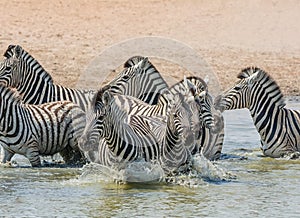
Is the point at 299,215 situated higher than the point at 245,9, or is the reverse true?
the point at 245,9

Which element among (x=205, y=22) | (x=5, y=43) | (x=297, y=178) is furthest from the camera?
(x=205, y=22)

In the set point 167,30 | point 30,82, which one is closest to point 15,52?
point 30,82

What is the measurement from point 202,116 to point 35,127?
185 cm

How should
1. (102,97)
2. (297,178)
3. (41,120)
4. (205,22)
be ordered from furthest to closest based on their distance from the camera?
(205,22) < (41,120) < (297,178) < (102,97)

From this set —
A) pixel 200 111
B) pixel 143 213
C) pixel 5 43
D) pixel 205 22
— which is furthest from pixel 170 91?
pixel 205 22

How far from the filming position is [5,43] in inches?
813

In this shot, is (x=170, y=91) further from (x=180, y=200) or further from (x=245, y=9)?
(x=245, y=9)

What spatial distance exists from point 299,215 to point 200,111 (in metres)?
2.25

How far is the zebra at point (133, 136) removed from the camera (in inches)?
341

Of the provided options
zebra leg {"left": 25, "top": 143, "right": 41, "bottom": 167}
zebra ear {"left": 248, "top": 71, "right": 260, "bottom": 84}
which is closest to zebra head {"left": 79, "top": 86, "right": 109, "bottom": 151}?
zebra leg {"left": 25, "top": 143, "right": 41, "bottom": 167}

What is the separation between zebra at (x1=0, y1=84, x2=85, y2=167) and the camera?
Answer: 33.6 feet

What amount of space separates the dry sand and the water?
7.76 metres

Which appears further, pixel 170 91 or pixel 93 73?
pixel 93 73

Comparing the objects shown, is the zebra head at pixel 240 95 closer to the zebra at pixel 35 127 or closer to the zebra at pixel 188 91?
the zebra at pixel 188 91
